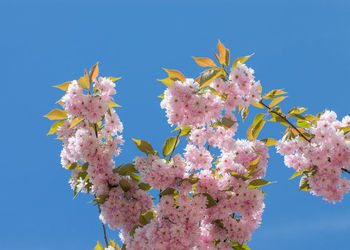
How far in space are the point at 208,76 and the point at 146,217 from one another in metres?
1.85

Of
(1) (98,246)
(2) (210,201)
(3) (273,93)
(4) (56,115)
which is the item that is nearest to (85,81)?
(4) (56,115)

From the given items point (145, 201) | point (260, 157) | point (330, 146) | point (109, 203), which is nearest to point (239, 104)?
point (260, 157)

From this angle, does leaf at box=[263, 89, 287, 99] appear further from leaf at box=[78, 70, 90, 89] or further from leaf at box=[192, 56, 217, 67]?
leaf at box=[78, 70, 90, 89]

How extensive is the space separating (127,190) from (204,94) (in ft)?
5.14

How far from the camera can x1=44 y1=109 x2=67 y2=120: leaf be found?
213 inches

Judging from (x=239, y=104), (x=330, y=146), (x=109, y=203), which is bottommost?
(x=109, y=203)

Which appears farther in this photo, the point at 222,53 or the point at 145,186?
the point at 145,186

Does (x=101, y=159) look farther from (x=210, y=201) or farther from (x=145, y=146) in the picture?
(x=210, y=201)

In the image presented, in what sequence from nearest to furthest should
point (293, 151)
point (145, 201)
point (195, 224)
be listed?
point (195, 224) → point (145, 201) → point (293, 151)

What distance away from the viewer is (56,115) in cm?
544

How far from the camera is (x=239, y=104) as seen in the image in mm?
4957

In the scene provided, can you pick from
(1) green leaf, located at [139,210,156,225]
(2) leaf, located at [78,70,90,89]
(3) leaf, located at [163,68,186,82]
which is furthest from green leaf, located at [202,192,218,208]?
(2) leaf, located at [78,70,90,89]

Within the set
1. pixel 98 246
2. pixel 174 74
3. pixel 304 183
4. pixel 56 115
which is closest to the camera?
pixel 174 74

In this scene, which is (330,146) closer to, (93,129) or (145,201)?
(145,201)
